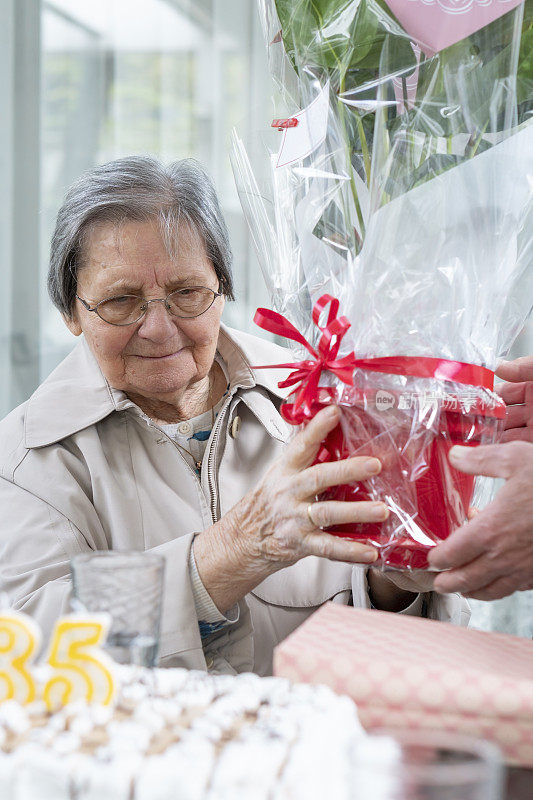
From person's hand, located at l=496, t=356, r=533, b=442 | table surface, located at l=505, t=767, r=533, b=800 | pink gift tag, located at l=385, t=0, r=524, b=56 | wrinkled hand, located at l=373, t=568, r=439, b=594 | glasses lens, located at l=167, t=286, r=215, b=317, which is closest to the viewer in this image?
table surface, located at l=505, t=767, r=533, b=800

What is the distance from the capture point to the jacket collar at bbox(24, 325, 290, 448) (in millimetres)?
1398

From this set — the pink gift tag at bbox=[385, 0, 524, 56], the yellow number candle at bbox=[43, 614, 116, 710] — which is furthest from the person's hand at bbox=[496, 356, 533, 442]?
the yellow number candle at bbox=[43, 614, 116, 710]

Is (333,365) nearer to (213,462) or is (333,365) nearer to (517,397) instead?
(517,397)

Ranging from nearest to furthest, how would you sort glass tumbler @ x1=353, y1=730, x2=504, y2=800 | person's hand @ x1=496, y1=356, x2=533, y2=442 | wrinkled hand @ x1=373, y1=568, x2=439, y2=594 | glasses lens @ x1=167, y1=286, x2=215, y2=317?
glass tumbler @ x1=353, y1=730, x2=504, y2=800, wrinkled hand @ x1=373, y1=568, x2=439, y2=594, person's hand @ x1=496, y1=356, x2=533, y2=442, glasses lens @ x1=167, y1=286, x2=215, y2=317

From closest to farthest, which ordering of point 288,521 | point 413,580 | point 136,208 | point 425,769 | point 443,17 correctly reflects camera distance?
point 425,769 < point 443,17 < point 288,521 < point 413,580 < point 136,208

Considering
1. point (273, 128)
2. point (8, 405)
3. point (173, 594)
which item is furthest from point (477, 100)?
point (8, 405)

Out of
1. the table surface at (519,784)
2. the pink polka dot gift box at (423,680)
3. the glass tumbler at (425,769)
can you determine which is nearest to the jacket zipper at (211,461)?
the pink polka dot gift box at (423,680)

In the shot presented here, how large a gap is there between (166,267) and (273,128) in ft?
1.17

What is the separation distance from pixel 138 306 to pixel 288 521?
20.7 inches

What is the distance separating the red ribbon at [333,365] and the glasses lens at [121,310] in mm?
420

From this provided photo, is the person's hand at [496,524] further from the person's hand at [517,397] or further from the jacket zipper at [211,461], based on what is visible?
the jacket zipper at [211,461]

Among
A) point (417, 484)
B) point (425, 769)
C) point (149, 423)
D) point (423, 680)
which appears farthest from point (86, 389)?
point (425, 769)

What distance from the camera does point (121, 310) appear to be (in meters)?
1.41

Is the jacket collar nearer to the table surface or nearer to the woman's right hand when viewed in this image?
the woman's right hand
